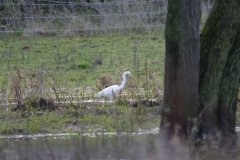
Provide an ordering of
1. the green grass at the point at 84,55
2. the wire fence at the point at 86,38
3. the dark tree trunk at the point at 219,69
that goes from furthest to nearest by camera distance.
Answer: the wire fence at the point at 86,38 < the green grass at the point at 84,55 < the dark tree trunk at the point at 219,69

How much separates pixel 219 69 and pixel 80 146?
1.97m

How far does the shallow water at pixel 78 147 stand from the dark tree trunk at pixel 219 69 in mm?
693

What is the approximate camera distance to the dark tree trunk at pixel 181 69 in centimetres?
590

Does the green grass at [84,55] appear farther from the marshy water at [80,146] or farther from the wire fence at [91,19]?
the marshy water at [80,146]

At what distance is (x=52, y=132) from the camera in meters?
7.95

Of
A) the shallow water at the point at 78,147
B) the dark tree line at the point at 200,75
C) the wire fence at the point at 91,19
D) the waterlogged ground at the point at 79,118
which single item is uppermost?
the wire fence at the point at 91,19

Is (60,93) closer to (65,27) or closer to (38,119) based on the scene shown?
(38,119)

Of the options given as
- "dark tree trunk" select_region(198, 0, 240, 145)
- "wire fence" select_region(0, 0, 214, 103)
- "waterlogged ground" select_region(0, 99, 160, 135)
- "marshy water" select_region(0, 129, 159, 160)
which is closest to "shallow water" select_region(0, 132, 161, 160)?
"marshy water" select_region(0, 129, 159, 160)

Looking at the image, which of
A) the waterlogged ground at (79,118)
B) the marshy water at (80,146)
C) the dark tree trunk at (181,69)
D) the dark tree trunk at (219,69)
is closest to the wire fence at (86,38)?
the waterlogged ground at (79,118)

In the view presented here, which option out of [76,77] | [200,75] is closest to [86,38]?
[76,77]

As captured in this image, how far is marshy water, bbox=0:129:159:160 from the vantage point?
638cm

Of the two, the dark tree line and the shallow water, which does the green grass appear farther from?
the dark tree line

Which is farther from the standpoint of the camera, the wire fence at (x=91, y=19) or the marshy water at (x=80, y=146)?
the wire fence at (x=91, y=19)

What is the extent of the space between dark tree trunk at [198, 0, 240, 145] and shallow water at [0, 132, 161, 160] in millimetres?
693
